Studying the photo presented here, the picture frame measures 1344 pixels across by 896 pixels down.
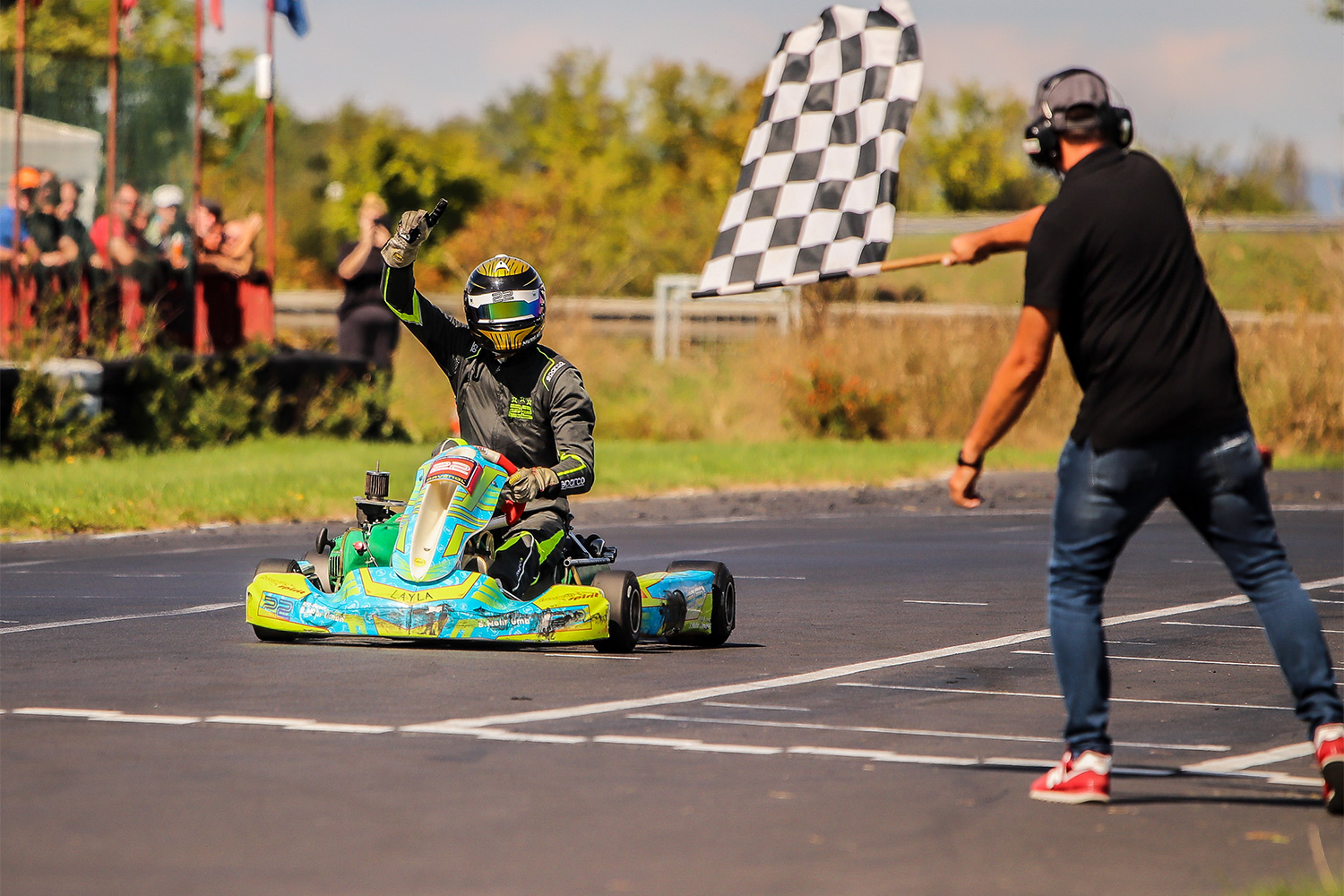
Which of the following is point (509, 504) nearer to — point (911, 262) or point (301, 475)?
point (911, 262)

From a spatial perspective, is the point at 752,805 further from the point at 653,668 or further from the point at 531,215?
the point at 531,215

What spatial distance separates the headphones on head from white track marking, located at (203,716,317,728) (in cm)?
280

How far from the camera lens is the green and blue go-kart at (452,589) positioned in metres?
7.90

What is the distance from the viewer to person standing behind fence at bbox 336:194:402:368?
20750 mm

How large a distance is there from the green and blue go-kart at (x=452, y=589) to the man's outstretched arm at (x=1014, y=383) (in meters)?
2.92

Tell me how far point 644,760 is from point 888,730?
0.99 meters

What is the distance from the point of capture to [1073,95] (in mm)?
5359

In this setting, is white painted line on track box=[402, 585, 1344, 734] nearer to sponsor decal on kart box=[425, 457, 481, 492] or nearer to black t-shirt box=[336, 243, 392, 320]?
sponsor decal on kart box=[425, 457, 481, 492]

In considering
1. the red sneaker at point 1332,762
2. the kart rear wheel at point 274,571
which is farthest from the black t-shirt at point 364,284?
the red sneaker at point 1332,762

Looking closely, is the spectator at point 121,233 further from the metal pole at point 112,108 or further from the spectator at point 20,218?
the spectator at point 20,218

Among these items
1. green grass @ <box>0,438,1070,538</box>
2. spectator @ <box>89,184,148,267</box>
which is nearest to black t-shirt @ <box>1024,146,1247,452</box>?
green grass @ <box>0,438,1070,538</box>

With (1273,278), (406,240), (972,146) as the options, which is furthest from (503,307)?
(972,146)

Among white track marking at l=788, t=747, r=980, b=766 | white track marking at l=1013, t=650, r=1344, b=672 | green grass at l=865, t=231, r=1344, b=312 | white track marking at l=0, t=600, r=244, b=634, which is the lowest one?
white track marking at l=0, t=600, r=244, b=634

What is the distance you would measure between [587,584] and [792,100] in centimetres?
299
